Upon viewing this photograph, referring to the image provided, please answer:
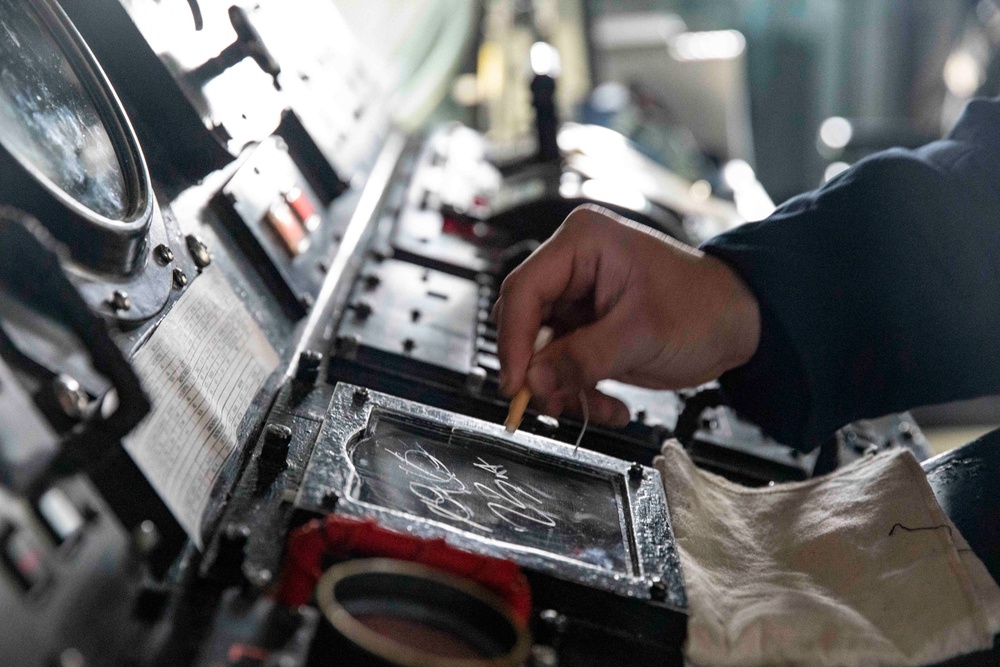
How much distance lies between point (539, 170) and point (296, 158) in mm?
888

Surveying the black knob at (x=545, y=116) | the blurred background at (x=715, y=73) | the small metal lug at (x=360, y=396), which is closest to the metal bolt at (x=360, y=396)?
the small metal lug at (x=360, y=396)

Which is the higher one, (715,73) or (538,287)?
(538,287)

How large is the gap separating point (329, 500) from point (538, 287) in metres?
0.46

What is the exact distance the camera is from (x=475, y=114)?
3539mm

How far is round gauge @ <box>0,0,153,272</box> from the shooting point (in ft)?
2.75

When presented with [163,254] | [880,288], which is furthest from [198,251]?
[880,288]

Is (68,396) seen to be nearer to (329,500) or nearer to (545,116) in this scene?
(329,500)

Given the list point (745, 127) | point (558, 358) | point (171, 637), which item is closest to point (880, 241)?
point (558, 358)

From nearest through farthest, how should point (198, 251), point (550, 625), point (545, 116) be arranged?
point (550, 625) → point (198, 251) → point (545, 116)

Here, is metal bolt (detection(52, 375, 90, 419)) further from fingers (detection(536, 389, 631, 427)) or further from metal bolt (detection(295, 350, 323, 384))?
fingers (detection(536, 389, 631, 427))

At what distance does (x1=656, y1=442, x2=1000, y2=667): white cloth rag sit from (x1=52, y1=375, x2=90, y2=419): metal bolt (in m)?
0.58

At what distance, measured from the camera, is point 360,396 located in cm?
99

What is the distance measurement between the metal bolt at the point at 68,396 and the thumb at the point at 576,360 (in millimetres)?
545

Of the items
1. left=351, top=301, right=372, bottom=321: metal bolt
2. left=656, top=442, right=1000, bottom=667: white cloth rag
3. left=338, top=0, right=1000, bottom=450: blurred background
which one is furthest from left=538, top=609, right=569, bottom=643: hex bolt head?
left=338, top=0, right=1000, bottom=450: blurred background
